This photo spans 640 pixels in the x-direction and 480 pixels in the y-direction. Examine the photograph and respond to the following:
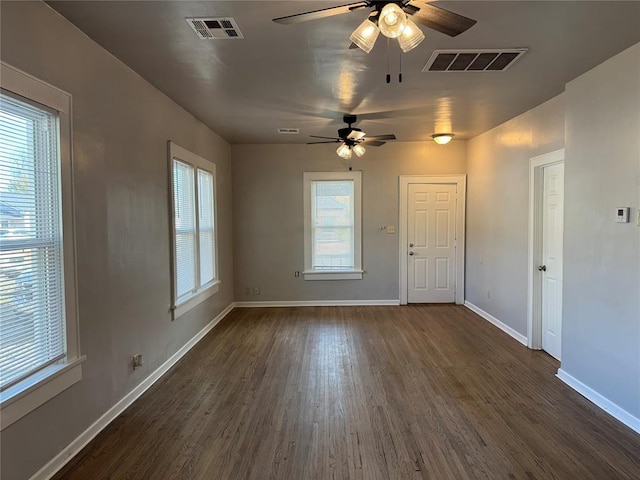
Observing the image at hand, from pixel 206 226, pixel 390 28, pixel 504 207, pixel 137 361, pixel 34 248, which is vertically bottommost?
pixel 137 361

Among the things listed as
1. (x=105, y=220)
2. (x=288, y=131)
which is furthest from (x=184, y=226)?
(x=288, y=131)

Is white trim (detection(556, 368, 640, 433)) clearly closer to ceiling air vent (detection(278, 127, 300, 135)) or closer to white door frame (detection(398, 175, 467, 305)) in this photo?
white door frame (detection(398, 175, 467, 305))

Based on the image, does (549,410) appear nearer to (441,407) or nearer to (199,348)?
(441,407)

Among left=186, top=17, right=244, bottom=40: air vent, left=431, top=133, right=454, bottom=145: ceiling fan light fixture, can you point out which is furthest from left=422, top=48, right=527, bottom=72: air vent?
left=431, top=133, right=454, bottom=145: ceiling fan light fixture

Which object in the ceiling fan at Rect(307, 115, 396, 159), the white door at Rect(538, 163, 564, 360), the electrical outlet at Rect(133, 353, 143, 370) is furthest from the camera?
the ceiling fan at Rect(307, 115, 396, 159)

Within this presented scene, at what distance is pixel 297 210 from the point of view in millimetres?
6211

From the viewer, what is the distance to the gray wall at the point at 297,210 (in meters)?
6.15

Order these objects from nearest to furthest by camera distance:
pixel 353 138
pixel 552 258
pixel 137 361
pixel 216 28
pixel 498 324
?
1. pixel 216 28
2. pixel 137 361
3. pixel 552 258
4. pixel 353 138
5. pixel 498 324

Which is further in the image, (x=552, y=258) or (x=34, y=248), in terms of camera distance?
(x=552, y=258)

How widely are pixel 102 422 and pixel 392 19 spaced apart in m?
3.04

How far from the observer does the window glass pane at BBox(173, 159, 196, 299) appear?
4055mm

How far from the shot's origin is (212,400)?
3.07 meters

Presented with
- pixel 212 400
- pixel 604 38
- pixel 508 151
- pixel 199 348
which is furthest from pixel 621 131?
pixel 199 348

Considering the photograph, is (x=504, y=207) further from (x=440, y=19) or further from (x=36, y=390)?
(x=36, y=390)
